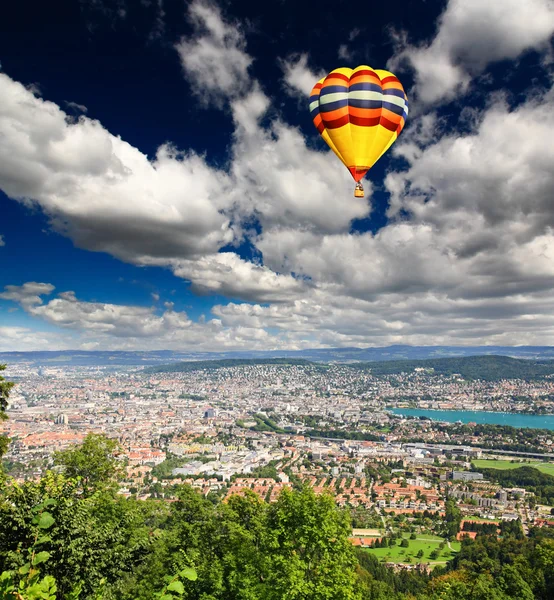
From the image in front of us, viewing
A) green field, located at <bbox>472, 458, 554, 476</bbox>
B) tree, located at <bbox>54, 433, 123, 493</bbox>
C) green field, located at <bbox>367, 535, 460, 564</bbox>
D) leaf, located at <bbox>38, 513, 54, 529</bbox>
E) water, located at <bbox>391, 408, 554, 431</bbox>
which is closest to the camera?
leaf, located at <bbox>38, 513, 54, 529</bbox>

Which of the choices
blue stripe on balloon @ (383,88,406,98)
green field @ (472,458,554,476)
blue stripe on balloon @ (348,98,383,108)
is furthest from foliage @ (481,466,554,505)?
blue stripe on balloon @ (348,98,383,108)

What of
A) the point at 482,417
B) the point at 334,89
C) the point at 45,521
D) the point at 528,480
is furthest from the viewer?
the point at 482,417

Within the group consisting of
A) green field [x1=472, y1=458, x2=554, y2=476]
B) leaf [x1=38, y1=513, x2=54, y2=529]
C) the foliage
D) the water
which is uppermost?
leaf [x1=38, y1=513, x2=54, y2=529]

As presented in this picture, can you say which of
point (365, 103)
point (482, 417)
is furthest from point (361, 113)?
point (482, 417)

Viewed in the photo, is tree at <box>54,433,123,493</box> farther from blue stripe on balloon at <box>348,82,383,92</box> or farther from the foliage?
the foliage

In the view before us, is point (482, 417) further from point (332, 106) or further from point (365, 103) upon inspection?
point (332, 106)

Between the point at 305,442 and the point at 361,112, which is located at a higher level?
the point at 361,112

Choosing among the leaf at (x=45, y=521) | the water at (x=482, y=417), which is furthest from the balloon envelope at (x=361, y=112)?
the water at (x=482, y=417)
